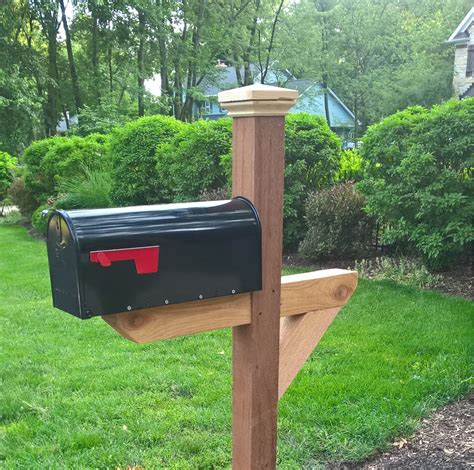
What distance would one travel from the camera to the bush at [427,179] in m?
5.52

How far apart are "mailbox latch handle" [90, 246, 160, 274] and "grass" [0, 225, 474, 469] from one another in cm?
175

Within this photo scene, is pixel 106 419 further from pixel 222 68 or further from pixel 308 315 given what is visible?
pixel 222 68

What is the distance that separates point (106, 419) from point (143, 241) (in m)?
2.24

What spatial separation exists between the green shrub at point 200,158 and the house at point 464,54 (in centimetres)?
2002

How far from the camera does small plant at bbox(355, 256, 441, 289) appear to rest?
5.76 meters

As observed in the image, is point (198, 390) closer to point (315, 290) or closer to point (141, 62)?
point (315, 290)

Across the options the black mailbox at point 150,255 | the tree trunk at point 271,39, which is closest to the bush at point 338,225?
the black mailbox at point 150,255

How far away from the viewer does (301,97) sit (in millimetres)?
31688

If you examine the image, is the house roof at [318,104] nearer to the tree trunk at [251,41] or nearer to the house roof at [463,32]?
the tree trunk at [251,41]

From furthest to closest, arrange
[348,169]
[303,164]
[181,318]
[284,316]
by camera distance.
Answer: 1. [348,169]
2. [303,164]
3. [284,316]
4. [181,318]

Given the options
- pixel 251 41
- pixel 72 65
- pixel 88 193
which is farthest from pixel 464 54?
pixel 88 193

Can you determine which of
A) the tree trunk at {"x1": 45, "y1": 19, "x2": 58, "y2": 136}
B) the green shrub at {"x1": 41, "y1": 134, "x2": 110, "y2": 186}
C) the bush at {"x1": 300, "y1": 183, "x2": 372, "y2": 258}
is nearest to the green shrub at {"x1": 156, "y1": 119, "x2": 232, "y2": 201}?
the bush at {"x1": 300, "y1": 183, "x2": 372, "y2": 258}

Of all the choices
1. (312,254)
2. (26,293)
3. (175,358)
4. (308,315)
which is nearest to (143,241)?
(308,315)

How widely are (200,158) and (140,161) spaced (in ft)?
6.02
